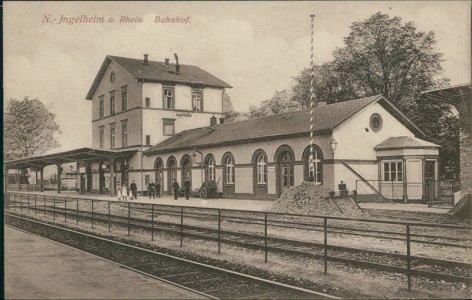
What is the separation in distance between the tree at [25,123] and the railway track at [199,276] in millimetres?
3184

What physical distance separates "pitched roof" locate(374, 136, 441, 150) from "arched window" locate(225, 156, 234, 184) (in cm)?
842

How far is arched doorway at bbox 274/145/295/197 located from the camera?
23922 mm

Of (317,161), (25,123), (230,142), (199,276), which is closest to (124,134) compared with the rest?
(230,142)

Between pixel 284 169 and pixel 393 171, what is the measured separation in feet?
17.5

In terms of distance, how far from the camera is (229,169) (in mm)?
28188

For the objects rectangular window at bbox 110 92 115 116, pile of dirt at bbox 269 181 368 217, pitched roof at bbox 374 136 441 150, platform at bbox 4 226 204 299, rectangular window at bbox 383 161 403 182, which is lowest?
platform at bbox 4 226 204 299

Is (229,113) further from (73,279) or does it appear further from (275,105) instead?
(73,279)

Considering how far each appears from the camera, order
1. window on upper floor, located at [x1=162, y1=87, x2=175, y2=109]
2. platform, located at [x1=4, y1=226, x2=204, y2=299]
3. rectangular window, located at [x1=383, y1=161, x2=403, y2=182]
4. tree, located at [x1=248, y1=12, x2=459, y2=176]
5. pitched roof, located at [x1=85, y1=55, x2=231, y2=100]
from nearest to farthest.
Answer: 1. platform, located at [x1=4, y1=226, x2=204, y2=299]
2. rectangular window, located at [x1=383, y1=161, x2=403, y2=182]
3. tree, located at [x1=248, y1=12, x2=459, y2=176]
4. pitched roof, located at [x1=85, y1=55, x2=231, y2=100]
5. window on upper floor, located at [x1=162, y1=87, x2=175, y2=109]

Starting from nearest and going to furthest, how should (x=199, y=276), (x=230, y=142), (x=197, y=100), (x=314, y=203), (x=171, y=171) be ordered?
(x=199, y=276) → (x=314, y=203) → (x=230, y=142) → (x=171, y=171) → (x=197, y=100)

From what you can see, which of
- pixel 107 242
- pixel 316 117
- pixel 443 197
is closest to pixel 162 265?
pixel 107 242

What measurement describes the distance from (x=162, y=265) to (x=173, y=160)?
79.0ft

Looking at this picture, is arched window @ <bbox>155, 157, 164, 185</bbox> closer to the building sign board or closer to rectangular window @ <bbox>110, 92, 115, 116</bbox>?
the building sign board

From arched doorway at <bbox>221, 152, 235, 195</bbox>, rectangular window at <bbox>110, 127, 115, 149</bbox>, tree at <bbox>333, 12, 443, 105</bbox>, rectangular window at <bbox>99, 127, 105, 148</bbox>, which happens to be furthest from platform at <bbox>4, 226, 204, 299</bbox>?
rectangular window at <bbox>99, 127, 105, 148</bbox>

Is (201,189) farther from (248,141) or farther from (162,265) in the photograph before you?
(162,265)
